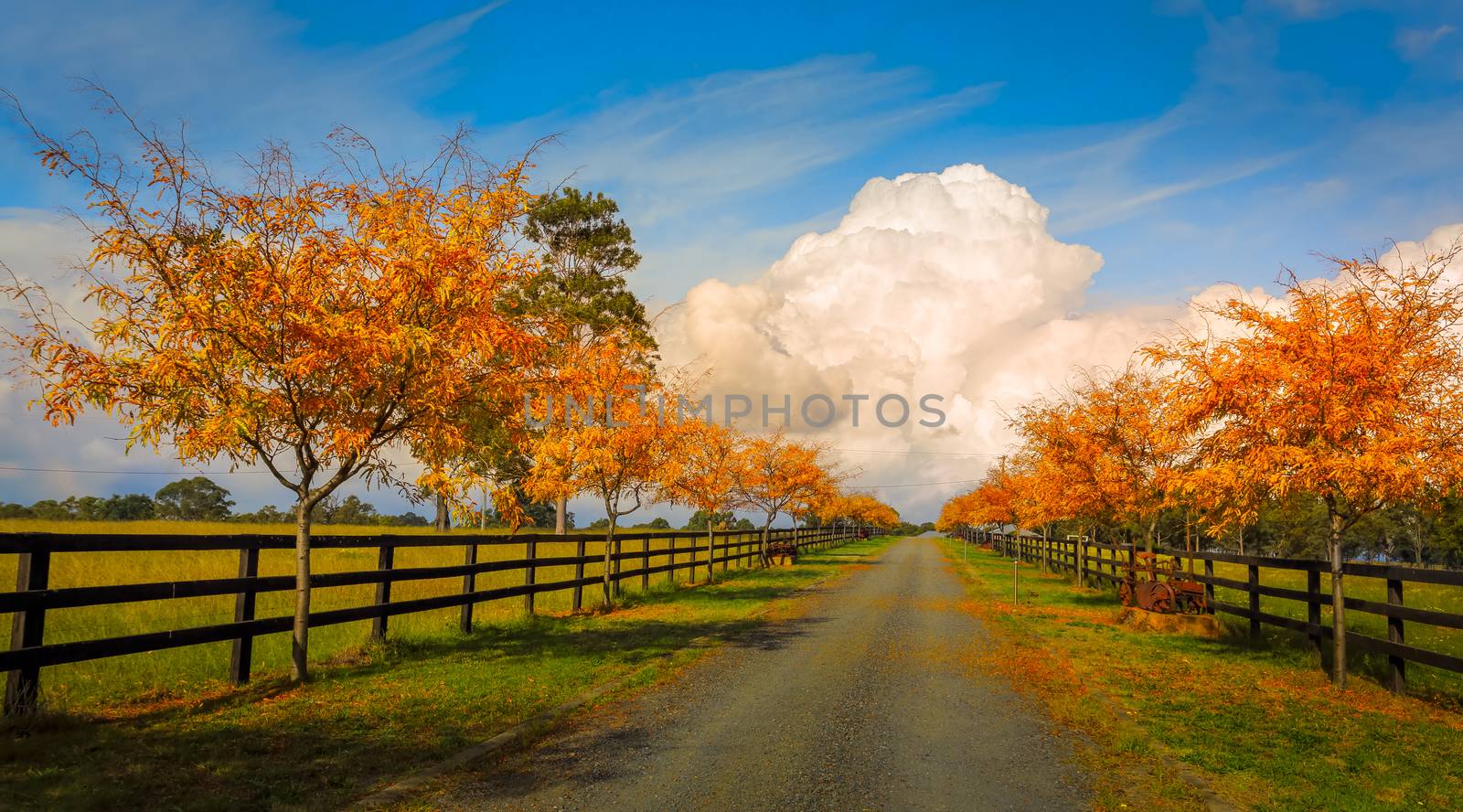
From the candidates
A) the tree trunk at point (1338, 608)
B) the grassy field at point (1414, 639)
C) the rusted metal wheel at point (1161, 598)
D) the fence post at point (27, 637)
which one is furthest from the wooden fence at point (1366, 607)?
the fence post at point (27, 637)

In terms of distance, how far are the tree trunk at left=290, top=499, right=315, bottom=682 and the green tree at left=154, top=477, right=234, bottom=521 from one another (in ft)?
389

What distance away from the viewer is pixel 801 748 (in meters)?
7.34

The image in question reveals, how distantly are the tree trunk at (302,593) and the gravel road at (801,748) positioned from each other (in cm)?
357

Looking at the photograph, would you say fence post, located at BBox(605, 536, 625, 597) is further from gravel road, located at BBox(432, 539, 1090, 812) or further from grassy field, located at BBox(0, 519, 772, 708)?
gravel road, located at BBox(432, 539, 1090, 812)

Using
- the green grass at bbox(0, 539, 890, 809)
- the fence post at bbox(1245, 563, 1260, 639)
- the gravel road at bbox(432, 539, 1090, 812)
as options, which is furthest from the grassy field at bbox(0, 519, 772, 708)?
the fence post at bbox(1245, 563, 1260, 639)

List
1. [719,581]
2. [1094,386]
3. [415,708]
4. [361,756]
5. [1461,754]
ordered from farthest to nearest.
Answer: [719,581] < [1094,386] < [415,708] < [1461,754] < [361,756]

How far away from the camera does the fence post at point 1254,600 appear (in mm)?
13834

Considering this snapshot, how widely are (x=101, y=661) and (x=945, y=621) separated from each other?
Answer: 46.1ft

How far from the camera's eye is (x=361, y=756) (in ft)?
21.9

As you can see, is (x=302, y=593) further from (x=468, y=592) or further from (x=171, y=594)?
(x=468, y=592)

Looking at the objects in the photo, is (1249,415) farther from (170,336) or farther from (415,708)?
(170,336)

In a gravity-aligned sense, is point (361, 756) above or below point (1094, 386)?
below

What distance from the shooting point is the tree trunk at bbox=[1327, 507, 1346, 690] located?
10.7 m

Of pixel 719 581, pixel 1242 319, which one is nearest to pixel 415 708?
pixel 1242 319
